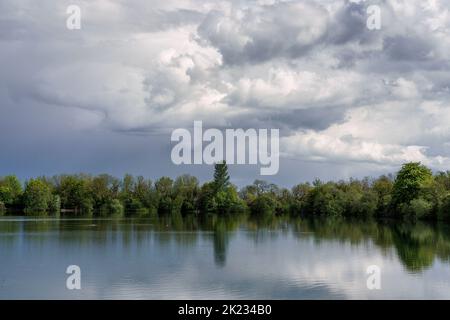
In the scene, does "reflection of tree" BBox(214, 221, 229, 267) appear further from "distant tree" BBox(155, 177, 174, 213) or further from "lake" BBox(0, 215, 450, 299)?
"distant tree" BBox(155, 177, 174, 213)

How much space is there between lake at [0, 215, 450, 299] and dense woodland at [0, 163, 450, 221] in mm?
55826

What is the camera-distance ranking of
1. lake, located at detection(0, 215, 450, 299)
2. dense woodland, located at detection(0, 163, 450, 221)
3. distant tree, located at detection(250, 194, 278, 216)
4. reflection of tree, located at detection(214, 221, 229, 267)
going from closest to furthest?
lake, located at detection(0, 215, 450, 299) < reflection of tree, located at detection(214, 221, 229, 267) < dense woodland, located at detection(0, 163, 450, 221) < distant tree, located at detection(250, 194, 278, 216)

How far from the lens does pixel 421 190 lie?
78.9 meters

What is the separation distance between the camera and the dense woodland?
107 metres

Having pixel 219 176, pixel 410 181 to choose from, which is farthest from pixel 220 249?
pixel 219 176

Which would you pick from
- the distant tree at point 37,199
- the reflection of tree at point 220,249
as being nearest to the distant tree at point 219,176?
the distant tree at point 37,199

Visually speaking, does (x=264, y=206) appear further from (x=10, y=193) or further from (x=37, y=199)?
(x=10, y=193)

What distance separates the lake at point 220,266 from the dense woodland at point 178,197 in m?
55.8

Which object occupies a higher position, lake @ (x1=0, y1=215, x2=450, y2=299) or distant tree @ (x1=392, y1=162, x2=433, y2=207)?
distant tree @ (x1=392, y1=162, x2=433, y2=207)

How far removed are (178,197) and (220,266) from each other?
95.7m

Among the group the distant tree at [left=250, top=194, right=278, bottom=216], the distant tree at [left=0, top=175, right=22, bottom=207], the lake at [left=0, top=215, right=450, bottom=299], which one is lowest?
the lake at [left=0, top=215, right=450, bottom=299]

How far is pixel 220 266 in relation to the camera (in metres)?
Answer: 32.1

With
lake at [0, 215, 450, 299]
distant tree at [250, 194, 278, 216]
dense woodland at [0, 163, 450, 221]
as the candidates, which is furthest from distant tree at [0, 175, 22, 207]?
lake at [0, 215, 450, 299]

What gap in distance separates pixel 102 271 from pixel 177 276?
4.41m
